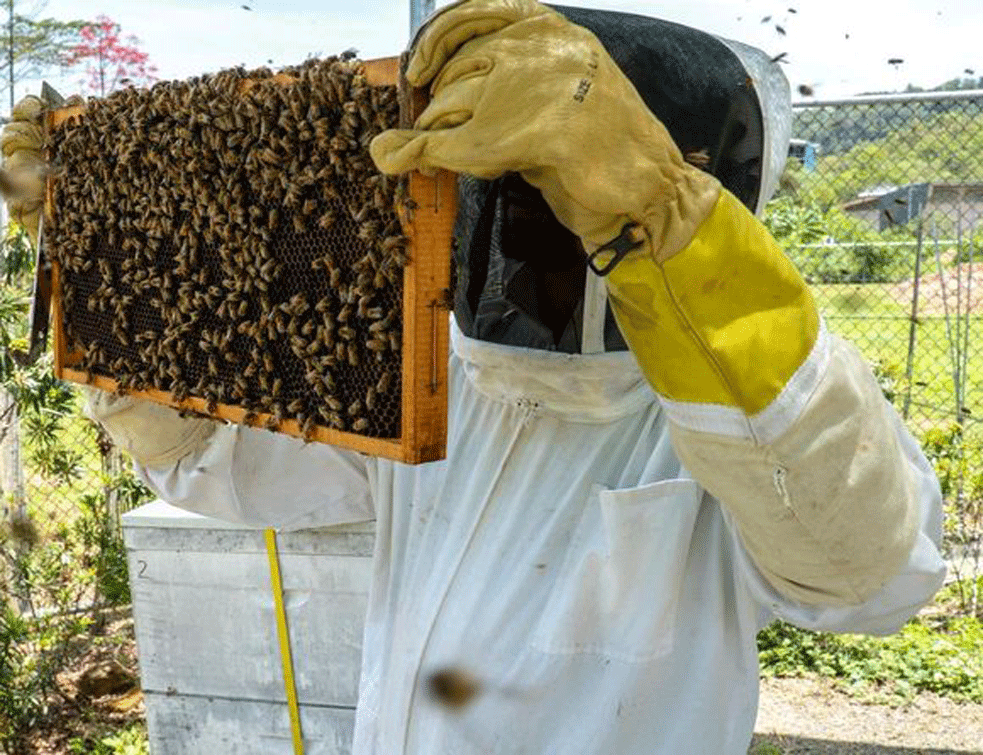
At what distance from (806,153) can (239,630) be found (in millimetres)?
3526

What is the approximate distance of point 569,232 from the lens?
5.83 feet

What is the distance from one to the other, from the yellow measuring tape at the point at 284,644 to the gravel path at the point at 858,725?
187 cm

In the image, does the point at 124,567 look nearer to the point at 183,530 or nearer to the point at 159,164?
the point at 183,530

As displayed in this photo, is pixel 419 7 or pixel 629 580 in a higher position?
pixel 419 7

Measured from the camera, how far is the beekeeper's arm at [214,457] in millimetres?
2459

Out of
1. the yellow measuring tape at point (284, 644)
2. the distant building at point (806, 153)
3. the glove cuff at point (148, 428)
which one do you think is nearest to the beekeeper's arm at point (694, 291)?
the glove cuff at point (148, 428)

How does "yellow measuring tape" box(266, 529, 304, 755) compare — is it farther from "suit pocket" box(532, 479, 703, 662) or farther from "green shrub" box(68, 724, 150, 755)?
"suit pocket" box(532, 479, 703, 662)

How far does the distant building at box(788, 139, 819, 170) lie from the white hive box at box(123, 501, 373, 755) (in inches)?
120

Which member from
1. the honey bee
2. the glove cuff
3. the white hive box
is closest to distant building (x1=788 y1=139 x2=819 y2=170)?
the white hive box

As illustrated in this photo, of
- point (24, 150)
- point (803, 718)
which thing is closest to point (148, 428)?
point (24, 150)

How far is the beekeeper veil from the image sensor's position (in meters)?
1.77

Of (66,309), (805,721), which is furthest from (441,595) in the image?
(805,721)

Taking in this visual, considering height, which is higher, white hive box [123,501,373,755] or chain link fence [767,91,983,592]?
chain link fence [767,91,983,592]

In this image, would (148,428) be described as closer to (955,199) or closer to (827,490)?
(827,490)
